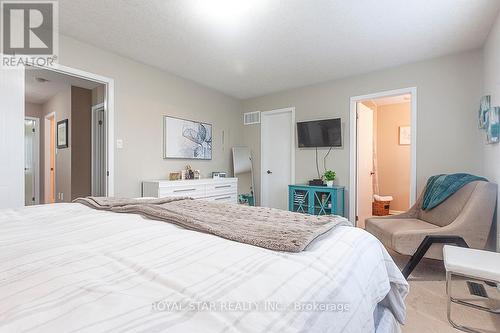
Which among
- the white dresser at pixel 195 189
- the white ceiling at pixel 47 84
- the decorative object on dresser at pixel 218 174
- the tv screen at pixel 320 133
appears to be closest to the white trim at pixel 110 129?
the white dresser at pixel 195 189

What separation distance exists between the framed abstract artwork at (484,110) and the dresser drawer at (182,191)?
11.0ft

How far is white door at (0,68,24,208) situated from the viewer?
2.38 metres

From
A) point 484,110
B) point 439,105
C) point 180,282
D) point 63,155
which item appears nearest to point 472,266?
point 180,282

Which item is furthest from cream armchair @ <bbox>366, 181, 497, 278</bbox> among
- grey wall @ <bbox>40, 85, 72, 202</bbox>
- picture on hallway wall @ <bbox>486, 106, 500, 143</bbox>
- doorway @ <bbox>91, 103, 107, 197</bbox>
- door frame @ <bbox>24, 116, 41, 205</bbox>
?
door frame @ <bbox>24, 116, 41, 205</bbox>

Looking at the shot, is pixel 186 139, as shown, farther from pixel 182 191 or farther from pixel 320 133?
pixel 320 133

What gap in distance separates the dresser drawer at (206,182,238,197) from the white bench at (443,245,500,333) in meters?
2.87

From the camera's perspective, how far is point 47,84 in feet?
13.9

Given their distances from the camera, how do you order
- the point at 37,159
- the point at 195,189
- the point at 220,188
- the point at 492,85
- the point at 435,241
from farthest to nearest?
the point at 37,159 < the point at 220,188 < the point at 195,189 < the point at 492,85 < the point at 435,241

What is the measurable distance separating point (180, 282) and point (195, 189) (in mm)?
3061

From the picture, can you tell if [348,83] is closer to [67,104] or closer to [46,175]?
[67,104]

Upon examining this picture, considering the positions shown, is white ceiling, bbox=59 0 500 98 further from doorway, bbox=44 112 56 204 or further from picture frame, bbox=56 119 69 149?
doorway, bbox=44 112 56 204

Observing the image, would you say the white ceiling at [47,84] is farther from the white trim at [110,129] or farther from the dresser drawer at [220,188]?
the dresser drawer at [220,188]

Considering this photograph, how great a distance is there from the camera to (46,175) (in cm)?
527

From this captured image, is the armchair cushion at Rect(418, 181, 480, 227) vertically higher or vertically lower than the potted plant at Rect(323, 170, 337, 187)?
lower
